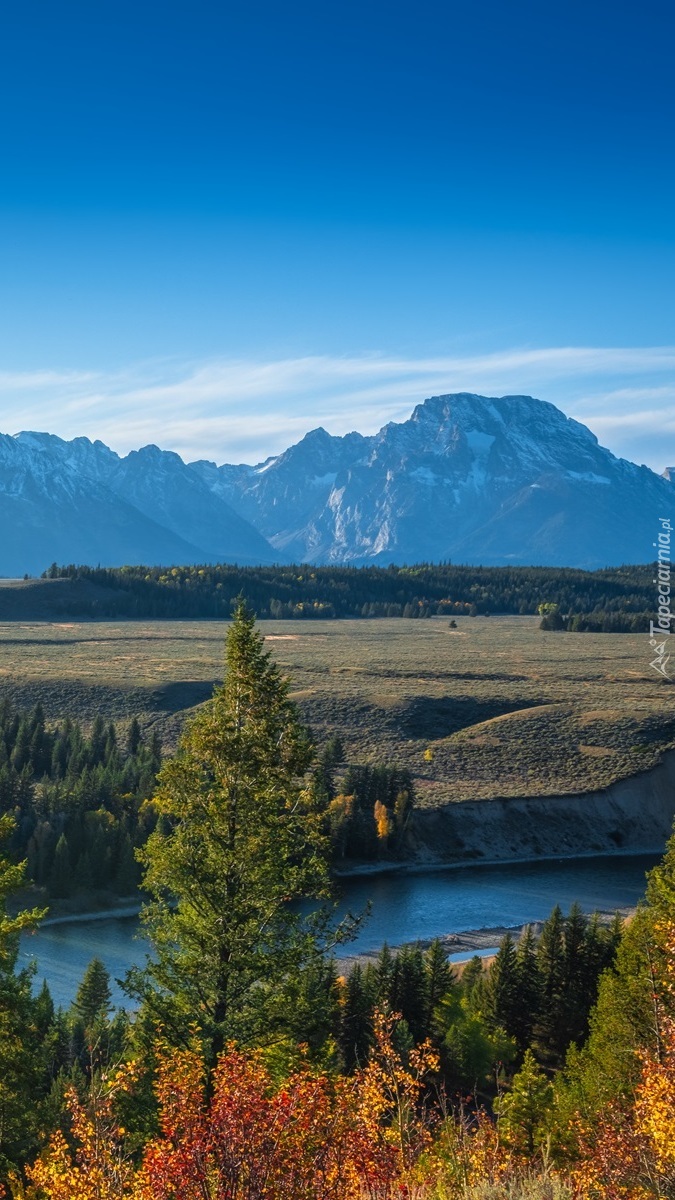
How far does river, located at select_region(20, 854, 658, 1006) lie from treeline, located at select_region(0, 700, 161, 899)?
528 cm

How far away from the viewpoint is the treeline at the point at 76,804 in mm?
77562

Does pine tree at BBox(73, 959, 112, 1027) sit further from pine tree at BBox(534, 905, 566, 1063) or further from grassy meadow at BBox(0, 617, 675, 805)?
grassy meadow at BBox(0, 617, 675, 805)

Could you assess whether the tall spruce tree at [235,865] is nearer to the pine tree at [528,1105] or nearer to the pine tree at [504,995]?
the pine tree at [528,1105]

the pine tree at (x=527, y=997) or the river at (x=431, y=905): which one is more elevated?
the pine tree at (x=527, y=997)

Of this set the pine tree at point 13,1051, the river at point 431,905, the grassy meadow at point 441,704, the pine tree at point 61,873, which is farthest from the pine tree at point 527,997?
the grassy meadow at point 441,704

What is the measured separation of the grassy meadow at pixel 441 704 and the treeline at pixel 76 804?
16.5 m

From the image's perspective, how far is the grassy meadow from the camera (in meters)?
111

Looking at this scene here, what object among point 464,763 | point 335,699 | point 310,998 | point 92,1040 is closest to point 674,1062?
point 310,998

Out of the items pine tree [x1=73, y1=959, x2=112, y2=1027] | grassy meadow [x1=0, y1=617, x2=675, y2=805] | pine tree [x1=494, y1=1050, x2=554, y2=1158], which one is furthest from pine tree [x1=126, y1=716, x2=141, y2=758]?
pine tree [x1=494, y1=1050, x2=554, y2=1158]

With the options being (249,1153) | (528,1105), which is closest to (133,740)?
(528,1105)

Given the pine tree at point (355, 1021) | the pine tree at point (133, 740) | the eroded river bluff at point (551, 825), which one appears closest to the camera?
the pine tree at point (355, 1021)

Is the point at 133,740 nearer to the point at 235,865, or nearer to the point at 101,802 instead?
the point at 101,802

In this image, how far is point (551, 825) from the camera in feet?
329

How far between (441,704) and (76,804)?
183 ft
